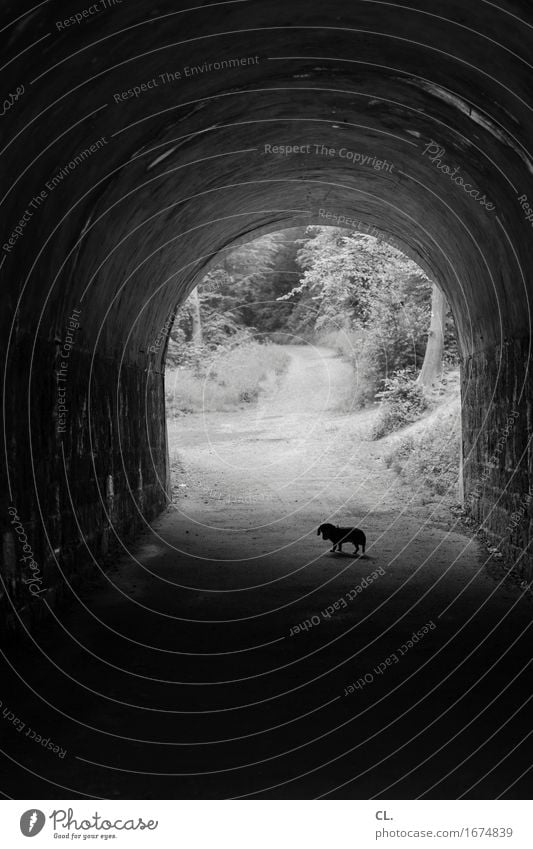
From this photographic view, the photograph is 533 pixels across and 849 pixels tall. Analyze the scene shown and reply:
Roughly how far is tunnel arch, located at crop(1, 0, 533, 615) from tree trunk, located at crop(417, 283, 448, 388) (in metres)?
10.9

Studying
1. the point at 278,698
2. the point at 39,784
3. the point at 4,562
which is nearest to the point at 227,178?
the point at 4,562

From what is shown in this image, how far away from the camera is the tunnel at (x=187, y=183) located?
5723mm

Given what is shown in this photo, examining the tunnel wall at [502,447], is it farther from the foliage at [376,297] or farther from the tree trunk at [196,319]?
the tree trunk at [196,319]

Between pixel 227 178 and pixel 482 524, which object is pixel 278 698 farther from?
Answer: pixel 227 178

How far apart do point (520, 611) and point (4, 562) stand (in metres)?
4.85

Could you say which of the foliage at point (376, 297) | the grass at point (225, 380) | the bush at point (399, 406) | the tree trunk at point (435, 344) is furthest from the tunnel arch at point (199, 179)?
the grass at point (225, 380)

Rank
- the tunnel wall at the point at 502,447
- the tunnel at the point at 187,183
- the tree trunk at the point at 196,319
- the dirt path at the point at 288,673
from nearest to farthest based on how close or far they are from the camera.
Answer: the dirt path at the point at 288,673 < the tunnel at the point at 187,183 < the tunnel wall at the point at 502,447 < the tree trunk at the point at 196,319

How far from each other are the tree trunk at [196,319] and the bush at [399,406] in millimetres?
17975

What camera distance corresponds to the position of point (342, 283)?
103ft

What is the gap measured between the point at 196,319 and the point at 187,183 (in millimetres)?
31115

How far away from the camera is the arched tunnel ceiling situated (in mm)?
5543

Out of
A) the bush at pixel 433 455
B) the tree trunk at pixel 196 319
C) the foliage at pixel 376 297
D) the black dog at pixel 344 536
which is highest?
the tree trunk at pixel 196 319

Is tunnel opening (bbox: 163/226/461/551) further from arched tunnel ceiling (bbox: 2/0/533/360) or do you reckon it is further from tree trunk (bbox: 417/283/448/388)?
arched tunnel ceiling (bbox: 2/0/533/360)

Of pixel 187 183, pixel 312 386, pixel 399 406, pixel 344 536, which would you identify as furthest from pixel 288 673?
pixel 312 386
